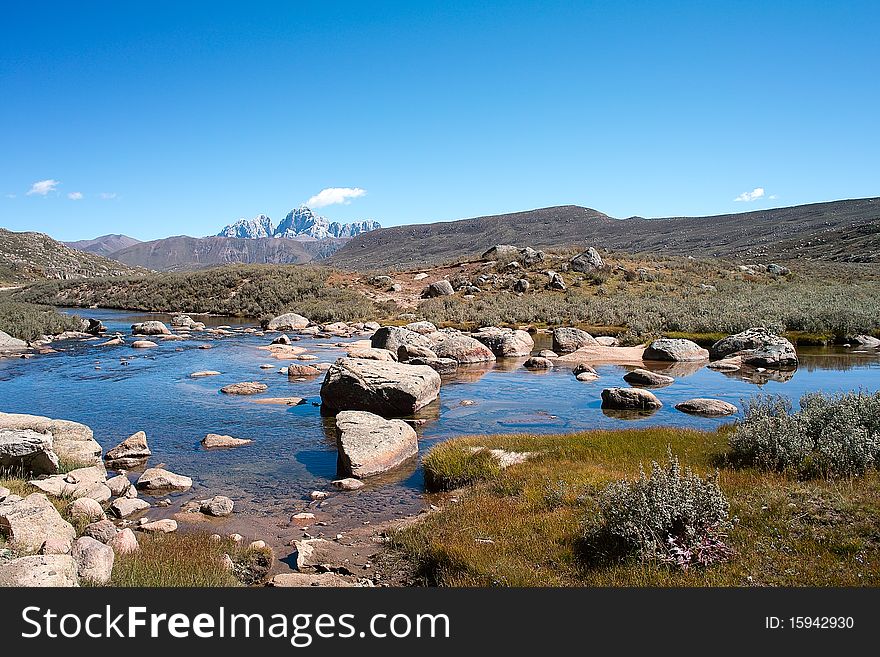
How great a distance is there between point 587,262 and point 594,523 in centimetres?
5492

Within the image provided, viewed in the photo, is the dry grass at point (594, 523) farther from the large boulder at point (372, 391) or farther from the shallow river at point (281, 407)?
the large boulder at point (372, 391)

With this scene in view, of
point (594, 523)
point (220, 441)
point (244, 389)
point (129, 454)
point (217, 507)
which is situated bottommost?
point (217, 507)

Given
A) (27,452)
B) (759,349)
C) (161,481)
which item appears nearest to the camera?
(27,452)

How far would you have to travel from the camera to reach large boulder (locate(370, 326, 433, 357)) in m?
30.5

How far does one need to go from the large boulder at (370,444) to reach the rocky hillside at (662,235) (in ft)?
310

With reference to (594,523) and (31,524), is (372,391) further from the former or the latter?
(594,523)

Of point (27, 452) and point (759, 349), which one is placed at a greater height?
point (27, 452)

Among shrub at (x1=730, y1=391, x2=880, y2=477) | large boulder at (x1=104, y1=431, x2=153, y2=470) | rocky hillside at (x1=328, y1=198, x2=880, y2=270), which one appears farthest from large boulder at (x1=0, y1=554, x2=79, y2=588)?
rocky hillside at (x1=328, y1=198, x2=880, y2=270)

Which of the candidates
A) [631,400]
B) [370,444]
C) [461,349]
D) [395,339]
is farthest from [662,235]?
[370,444]

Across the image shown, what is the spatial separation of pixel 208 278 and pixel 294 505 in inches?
2595

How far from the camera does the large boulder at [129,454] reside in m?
13.9

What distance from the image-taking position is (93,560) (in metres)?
7.30

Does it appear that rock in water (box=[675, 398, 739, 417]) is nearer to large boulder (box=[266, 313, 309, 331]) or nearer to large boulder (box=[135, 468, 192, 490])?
large boulder (box=[135, 468, 192, 490])

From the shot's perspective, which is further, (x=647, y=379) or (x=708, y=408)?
(x=647, y=379)
